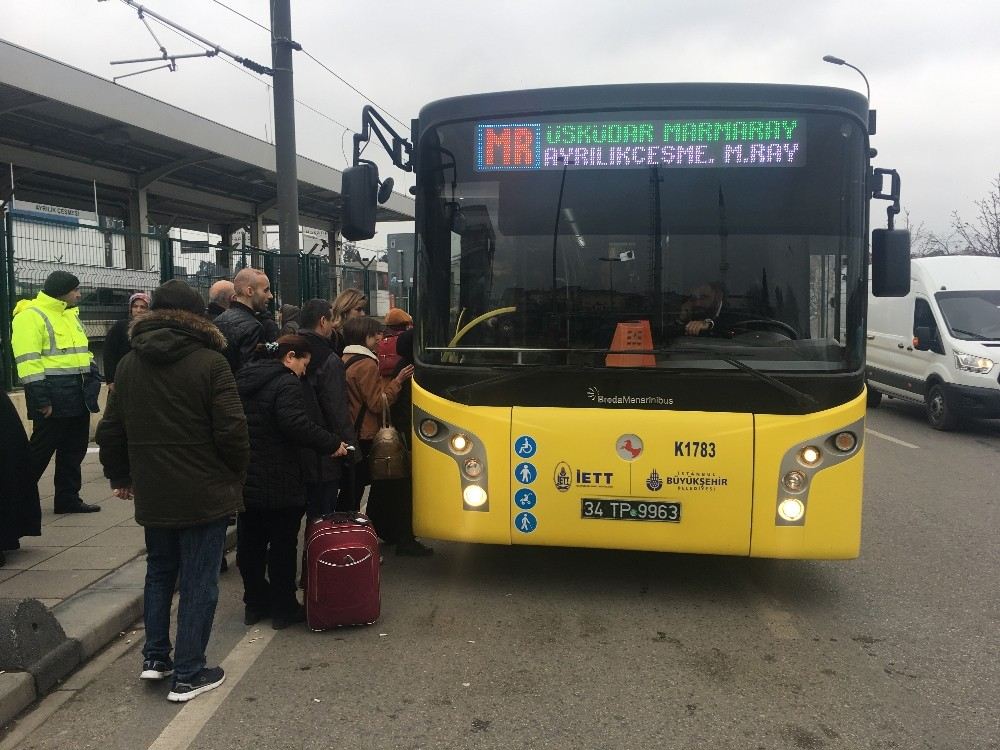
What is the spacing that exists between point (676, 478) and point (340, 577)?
183cm

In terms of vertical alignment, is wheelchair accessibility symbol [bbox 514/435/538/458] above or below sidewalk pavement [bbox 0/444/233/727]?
above

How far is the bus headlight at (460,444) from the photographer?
4957mm

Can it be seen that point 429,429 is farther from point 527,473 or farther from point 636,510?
point 636,510

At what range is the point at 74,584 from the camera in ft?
16.5

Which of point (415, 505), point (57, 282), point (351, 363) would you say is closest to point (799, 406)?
point (415, 505)

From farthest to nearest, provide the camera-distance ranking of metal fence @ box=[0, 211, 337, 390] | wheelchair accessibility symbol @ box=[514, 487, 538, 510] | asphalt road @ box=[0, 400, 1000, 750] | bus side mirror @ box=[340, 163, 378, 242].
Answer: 1. metal fence @ box=[0, 211, 337, 390]
2. bus side mirror @ box=[340, 163, 378, 242]
3. wheelchair accessibility symbol @ box=[514, 487, 538, 510]
4. asphalt road @ box=[0, 400, 1000, 750]

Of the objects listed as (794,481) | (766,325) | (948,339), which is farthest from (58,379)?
(948,339)

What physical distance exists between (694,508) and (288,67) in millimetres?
7493

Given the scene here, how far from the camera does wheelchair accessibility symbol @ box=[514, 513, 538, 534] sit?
491 centimetres

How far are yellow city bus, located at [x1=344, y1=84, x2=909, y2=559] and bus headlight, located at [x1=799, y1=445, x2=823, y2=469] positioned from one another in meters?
0.01

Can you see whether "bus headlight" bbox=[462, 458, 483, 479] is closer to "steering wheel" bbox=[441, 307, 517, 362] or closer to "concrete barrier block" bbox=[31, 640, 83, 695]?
"steering wheel" bbox=[441, 307, 517, 362]

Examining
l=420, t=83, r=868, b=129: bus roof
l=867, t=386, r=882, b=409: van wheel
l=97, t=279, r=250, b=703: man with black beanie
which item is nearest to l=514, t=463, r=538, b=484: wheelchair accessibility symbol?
l=97, t=279, r=250, b=703: man with black beanie

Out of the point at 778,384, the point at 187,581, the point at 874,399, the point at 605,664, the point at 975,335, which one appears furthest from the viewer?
the point at 874,399

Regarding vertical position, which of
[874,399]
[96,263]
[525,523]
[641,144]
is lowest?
[874,399]
